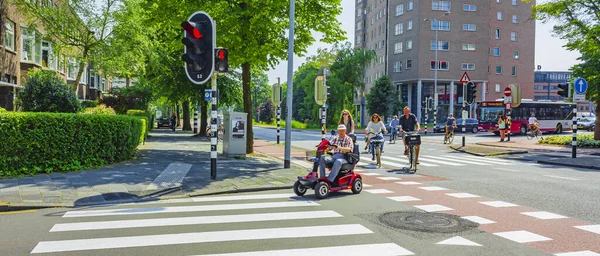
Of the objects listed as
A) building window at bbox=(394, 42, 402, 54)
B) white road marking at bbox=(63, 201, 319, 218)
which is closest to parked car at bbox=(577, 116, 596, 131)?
building window at bbox=(394, 42, 402, 54)

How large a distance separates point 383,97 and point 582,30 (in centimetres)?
3117

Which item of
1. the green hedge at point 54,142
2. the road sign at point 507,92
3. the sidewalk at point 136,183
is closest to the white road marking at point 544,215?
the sidewalk at point 136,183

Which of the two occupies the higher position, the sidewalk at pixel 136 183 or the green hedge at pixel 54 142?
the green hedge at pixel 54 142

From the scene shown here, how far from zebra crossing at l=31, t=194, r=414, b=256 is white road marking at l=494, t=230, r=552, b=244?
159cm

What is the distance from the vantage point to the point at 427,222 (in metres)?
6.50

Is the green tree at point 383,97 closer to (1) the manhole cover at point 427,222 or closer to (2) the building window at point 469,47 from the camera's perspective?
(2) the building window at point 469,47

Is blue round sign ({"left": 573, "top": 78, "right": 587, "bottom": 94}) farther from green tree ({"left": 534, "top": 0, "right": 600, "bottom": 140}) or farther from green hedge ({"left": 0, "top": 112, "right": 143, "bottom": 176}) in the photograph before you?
green hedge ({"left": 0, "top": 112, "right": 143, "bottom": 176})

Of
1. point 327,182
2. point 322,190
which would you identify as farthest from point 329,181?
point 322,190

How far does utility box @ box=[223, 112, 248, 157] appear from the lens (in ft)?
53.9

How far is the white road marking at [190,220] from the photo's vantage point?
20.1ft

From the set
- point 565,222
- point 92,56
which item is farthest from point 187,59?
point 92,56

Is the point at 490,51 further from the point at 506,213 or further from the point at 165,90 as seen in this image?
the point at 506,213

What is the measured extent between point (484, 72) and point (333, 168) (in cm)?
5561

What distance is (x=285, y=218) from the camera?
6.74m
